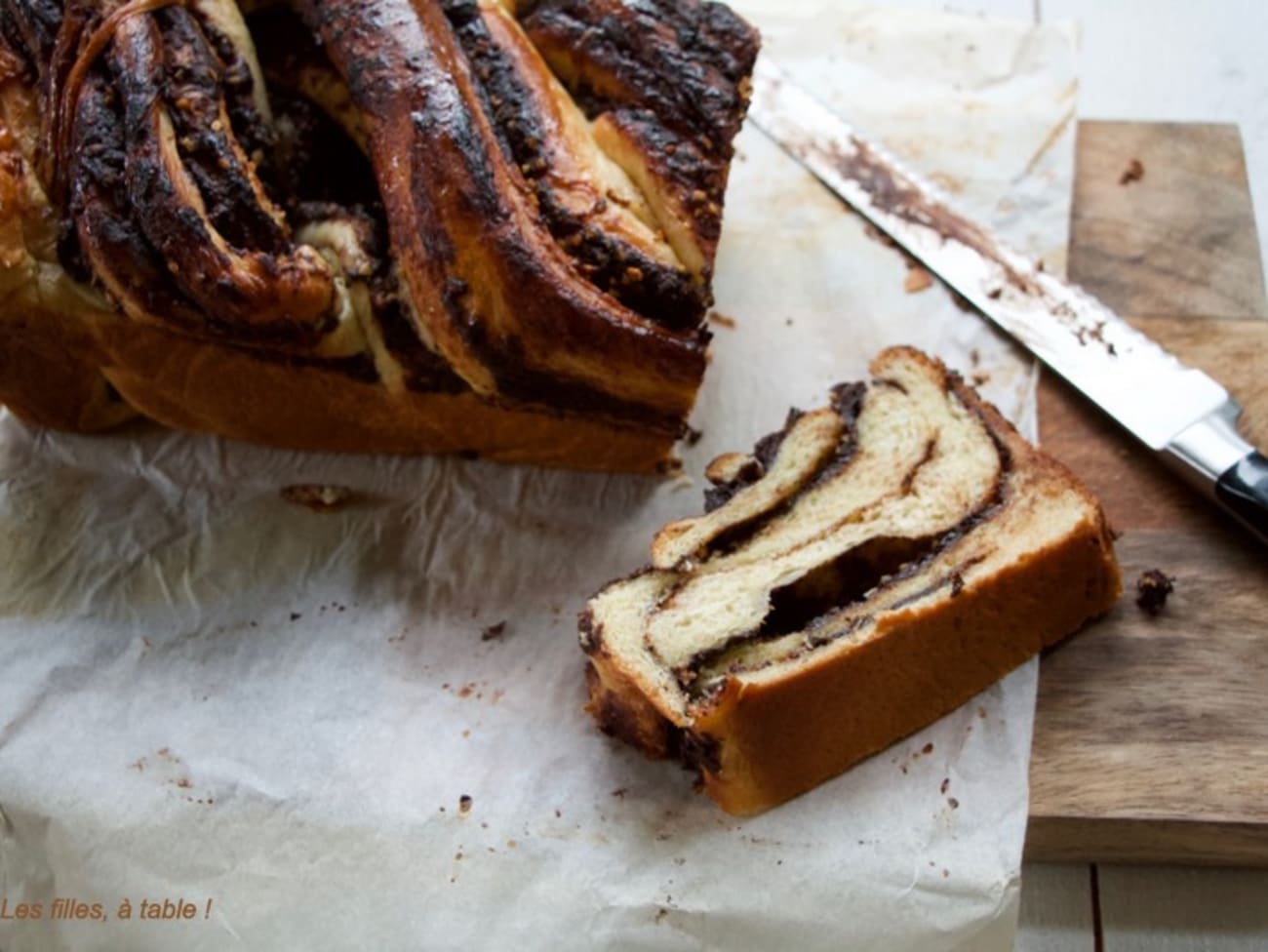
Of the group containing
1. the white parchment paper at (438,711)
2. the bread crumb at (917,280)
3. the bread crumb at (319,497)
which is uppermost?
the bread crumb at (917,280)

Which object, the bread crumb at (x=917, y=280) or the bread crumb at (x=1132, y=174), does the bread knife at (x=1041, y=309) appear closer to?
the bread crumb at (x=917, y=280)

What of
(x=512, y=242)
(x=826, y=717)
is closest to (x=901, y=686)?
(x=826, y=717)

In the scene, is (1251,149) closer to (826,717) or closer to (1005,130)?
(1005,130)

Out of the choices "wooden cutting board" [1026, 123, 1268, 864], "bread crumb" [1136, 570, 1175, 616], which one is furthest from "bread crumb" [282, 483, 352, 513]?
"bread crumb" [1136, 570, 1175, 616]

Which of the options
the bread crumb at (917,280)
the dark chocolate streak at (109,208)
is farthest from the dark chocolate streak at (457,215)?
the bread crumb at (917,280)

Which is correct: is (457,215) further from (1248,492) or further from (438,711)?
(1248,492)

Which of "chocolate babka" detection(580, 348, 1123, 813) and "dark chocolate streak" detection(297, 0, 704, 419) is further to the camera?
"dark chocolate streak" detection(297, 0, 704, 419)

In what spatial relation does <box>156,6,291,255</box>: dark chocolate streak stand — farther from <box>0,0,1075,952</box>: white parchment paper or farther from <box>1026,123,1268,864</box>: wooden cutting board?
<box>1026,123,1268,864</box>: wooden cutting board
